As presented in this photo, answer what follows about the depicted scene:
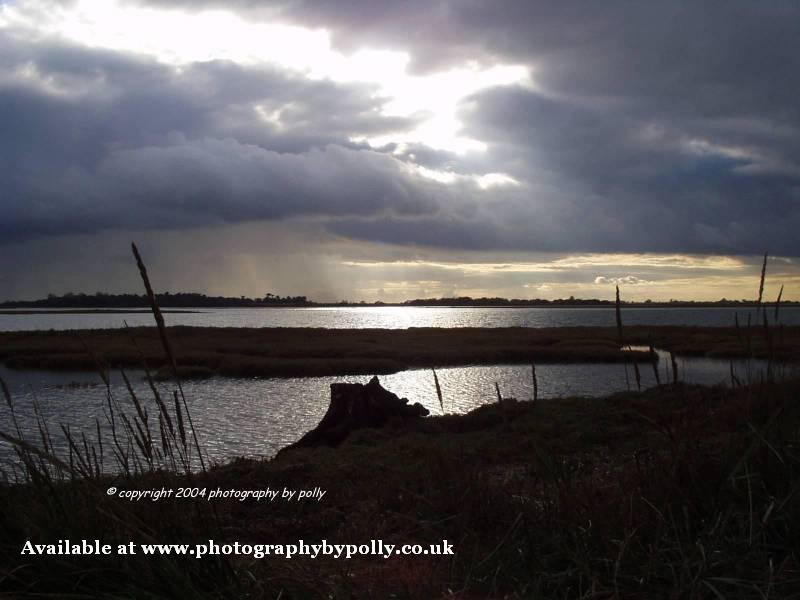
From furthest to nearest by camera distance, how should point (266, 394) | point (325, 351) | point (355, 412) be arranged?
point (325, 351), point (266, 394), point (355, 412)

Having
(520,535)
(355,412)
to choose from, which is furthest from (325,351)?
(520,535)

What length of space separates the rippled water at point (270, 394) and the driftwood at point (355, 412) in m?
1.96

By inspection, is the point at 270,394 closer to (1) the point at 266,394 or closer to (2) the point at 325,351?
(1) the point at 266,394

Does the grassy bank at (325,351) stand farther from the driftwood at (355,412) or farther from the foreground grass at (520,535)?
the foreground grass at (520,535)

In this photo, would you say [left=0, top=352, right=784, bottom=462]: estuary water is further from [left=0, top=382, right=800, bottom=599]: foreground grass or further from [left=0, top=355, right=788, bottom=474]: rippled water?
[left=0, top=382, right=800, bottom=599]: foreground grass

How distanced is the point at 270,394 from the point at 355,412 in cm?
1338

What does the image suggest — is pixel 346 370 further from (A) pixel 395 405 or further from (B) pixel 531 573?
(B) pixel 531 573

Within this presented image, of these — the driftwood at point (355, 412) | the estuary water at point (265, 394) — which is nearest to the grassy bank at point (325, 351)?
the estuary water at point (265, 394)

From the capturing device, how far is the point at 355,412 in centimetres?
1639

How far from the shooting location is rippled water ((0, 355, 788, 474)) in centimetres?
1948

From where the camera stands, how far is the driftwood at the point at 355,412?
15766 mm

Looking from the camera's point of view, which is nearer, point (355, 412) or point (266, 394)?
point (355, 412)

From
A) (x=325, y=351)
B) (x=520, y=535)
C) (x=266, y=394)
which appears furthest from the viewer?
(x=325, y=351)

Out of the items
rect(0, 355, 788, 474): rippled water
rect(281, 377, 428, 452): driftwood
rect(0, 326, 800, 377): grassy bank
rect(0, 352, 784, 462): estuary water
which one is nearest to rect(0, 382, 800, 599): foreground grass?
rect(281, 377, 428, 452): driftwood
